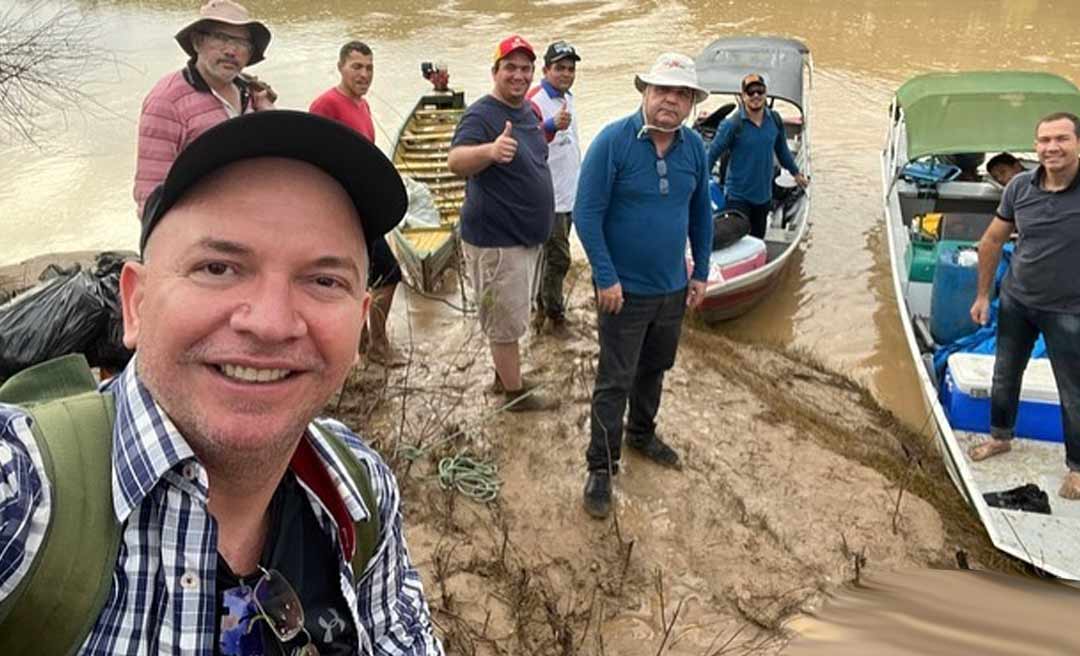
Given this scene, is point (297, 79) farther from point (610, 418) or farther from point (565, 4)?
point (610, 418)

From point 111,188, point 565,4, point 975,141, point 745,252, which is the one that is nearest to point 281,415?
point 745,252

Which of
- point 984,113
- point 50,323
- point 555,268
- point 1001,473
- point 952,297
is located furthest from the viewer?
point 984,113

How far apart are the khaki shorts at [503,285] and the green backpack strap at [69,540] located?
3231 mm

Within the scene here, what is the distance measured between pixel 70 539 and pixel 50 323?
259cm

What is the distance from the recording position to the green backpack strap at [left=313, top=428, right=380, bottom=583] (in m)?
1.26

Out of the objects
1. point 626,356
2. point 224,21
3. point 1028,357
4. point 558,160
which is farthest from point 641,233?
point 1028,357

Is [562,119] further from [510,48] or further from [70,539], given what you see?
[70,539]

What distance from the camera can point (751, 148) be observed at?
6.63 metres

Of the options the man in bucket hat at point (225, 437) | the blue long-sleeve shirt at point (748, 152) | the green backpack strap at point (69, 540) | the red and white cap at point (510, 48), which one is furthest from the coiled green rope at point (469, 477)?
the blue long-sleeve shirt at point (748, 152)

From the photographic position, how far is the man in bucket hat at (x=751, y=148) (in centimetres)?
654

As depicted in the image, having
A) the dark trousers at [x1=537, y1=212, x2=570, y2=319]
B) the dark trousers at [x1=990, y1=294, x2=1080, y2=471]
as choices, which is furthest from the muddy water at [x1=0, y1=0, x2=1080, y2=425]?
the dark trousers at [x1=537, y1=212, x2=570, y2=319]

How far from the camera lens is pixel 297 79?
16.6 metres

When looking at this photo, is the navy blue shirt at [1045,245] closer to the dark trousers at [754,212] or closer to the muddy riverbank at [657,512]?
the muddy riverbank at [657,512]

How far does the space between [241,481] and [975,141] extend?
7.13m
